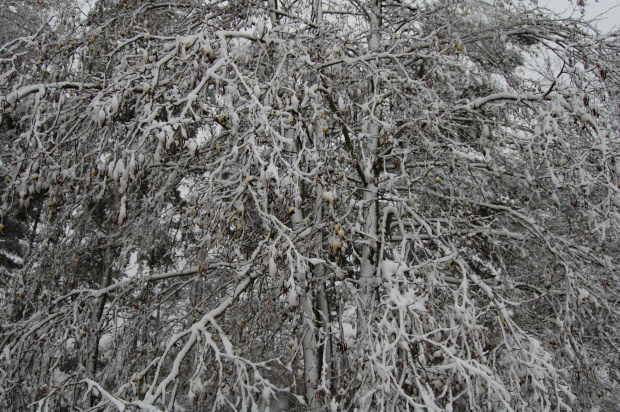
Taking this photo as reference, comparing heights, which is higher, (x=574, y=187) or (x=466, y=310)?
(x=574, y=187)

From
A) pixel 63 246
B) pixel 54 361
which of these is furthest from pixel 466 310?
pixel 63 246

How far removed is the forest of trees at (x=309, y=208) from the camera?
264cm

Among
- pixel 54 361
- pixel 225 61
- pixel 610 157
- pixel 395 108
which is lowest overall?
pixel 54 361

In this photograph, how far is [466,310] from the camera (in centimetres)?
274

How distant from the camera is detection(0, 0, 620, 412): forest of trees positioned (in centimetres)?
264

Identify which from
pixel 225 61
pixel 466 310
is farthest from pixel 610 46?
pixel 225 61

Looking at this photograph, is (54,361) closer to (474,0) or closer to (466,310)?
(466,310)

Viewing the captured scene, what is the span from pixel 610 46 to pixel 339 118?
8.87 ft

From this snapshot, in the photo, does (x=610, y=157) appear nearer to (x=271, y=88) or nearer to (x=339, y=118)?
(x=339, y=118)

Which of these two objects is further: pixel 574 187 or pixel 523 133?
pixel 523 133

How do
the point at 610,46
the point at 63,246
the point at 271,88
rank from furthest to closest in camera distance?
the point at 63,246 < the point at 610,46 < the point at 271,88

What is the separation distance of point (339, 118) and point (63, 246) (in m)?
3.02

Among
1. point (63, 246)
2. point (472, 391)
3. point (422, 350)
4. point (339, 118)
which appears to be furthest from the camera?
point (63, 246)

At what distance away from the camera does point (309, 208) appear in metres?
5.28
